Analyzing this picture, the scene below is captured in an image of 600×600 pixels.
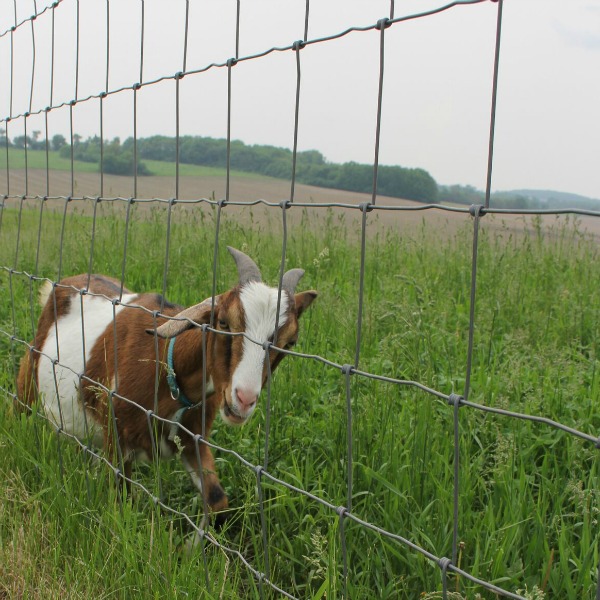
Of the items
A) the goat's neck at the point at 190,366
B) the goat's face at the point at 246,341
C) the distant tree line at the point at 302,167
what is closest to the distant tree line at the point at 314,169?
the distant tree line at the point at 302,167

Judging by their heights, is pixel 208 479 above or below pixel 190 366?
below

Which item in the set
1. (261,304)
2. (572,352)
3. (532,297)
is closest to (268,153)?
(261,304)

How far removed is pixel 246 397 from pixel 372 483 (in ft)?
1.76

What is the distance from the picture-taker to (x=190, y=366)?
3.07m

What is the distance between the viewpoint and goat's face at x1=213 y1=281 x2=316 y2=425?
8.25 ft

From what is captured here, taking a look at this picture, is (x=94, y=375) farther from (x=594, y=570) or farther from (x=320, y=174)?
Answer: (x=594, y=570)

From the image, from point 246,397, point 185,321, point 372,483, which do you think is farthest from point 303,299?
point 372,483

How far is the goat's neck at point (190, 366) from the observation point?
305cm

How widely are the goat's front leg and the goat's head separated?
0.27 m

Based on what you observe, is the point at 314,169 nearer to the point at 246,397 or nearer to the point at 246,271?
the point at 246,271

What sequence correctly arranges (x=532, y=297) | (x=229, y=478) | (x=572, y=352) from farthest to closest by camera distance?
1. (x=532, y=297)
2. (x=572, y=352)
3. (x=229, y=478)

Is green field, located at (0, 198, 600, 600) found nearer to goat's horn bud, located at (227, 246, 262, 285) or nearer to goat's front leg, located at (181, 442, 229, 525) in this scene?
goat's front leg, located at (181, 442, 229, 525)

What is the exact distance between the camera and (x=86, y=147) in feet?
12.6

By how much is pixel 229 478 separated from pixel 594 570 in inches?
58.2
